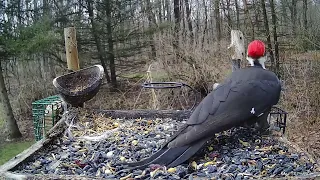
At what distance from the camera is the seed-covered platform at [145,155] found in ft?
7.48

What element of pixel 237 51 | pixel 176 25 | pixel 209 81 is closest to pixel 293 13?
pixel 176 25

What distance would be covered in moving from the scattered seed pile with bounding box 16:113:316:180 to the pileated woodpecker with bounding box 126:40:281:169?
0.09 m

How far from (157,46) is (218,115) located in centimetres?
695

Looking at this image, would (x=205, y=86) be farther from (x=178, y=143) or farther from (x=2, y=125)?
(x=2, y=125)

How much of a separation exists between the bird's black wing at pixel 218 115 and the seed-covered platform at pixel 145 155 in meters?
0.10

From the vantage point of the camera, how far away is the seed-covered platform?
2279 mm

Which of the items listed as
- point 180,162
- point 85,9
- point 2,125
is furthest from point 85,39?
point 180,162

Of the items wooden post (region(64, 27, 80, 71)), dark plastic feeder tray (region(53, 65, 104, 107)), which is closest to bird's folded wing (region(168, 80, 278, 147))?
dark plastic feeder tray (region(53, 65, 104, 107))

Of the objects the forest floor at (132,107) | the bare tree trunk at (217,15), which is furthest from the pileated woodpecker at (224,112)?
the bare tree trunk at (217,15)

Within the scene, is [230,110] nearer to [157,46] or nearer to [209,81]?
[209,81]

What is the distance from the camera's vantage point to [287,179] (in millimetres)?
2023

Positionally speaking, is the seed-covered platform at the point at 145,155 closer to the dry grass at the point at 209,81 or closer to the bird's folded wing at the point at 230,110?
the bird's folded wing at the point at 230,110

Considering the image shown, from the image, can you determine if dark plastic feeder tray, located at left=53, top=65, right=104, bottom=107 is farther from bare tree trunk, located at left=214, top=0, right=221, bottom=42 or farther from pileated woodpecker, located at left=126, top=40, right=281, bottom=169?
bare tree trunk, located at left=214, top=0, right=221, bottom=42

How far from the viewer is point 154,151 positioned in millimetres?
2811
